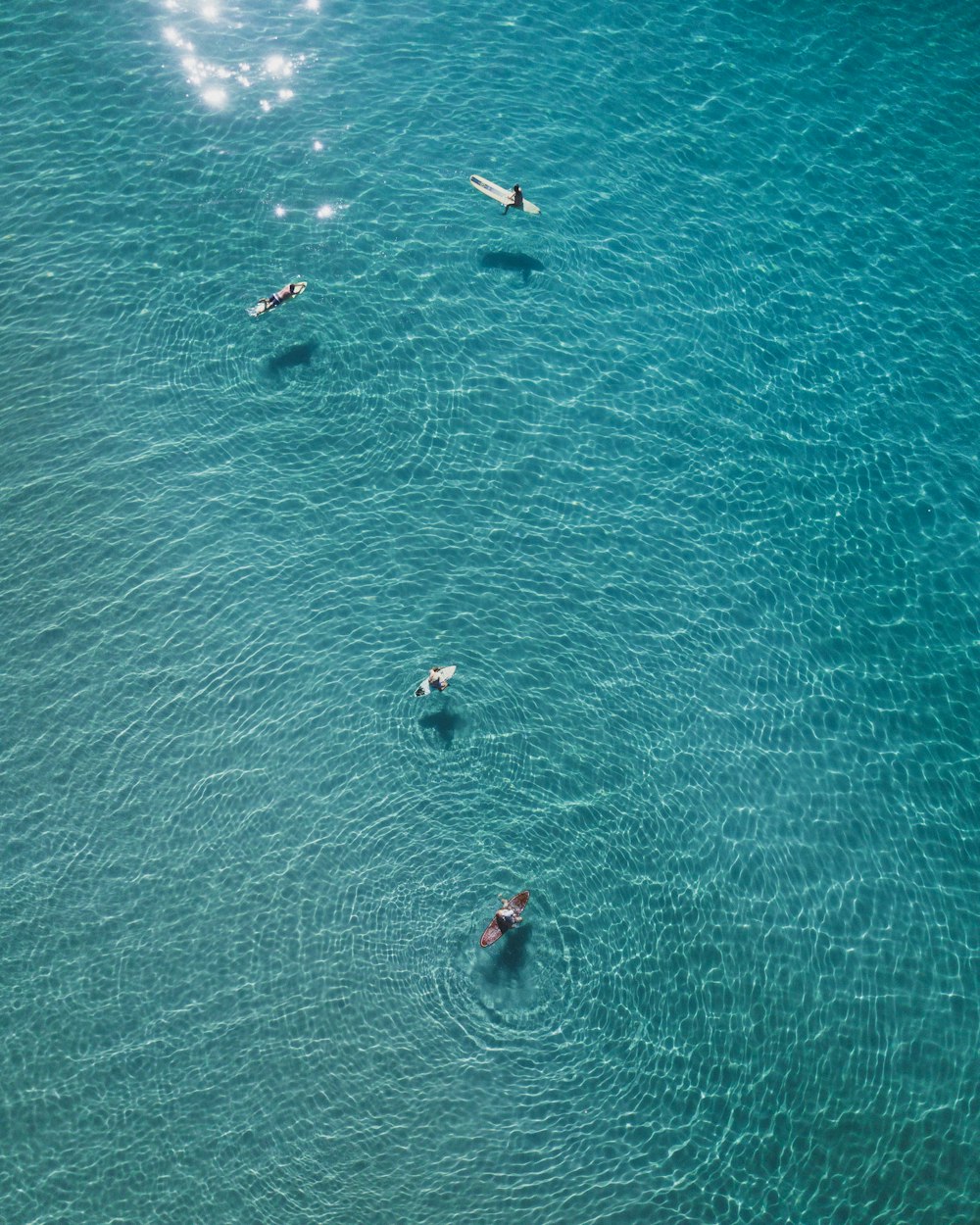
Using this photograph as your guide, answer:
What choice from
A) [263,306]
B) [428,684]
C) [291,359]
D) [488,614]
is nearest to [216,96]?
[263,306]

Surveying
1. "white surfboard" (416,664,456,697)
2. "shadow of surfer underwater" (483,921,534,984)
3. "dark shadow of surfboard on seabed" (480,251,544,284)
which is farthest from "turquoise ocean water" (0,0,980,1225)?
"white surfboard" (416,664,456,697)

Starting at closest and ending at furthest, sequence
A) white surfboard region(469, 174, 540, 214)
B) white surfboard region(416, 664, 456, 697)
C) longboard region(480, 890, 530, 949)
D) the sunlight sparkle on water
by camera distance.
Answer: longboard region(480, 890, 530, 949)
white surfboard region(416, 664, 456, 697)
white surfboard region(469, 174, 540, 214)
the sunlight sparkle on water

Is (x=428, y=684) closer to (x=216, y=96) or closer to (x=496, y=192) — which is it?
(x=496, y=192)

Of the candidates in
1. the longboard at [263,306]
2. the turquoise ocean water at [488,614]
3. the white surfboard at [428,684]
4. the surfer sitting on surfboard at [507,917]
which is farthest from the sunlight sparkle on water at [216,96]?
the surfer sitting on surfboard at [507,917]

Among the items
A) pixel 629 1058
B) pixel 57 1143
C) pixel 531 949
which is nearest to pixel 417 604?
pixel 531 949

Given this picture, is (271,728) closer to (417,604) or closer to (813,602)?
(417,604)

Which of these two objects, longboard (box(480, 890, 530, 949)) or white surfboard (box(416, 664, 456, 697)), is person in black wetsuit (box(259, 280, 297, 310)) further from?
longboard (box(480, 890, 530, 949))

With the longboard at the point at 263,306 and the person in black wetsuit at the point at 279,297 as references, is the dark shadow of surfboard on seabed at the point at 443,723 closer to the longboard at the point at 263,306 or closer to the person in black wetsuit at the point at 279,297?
the longboard at the point at 263,306
